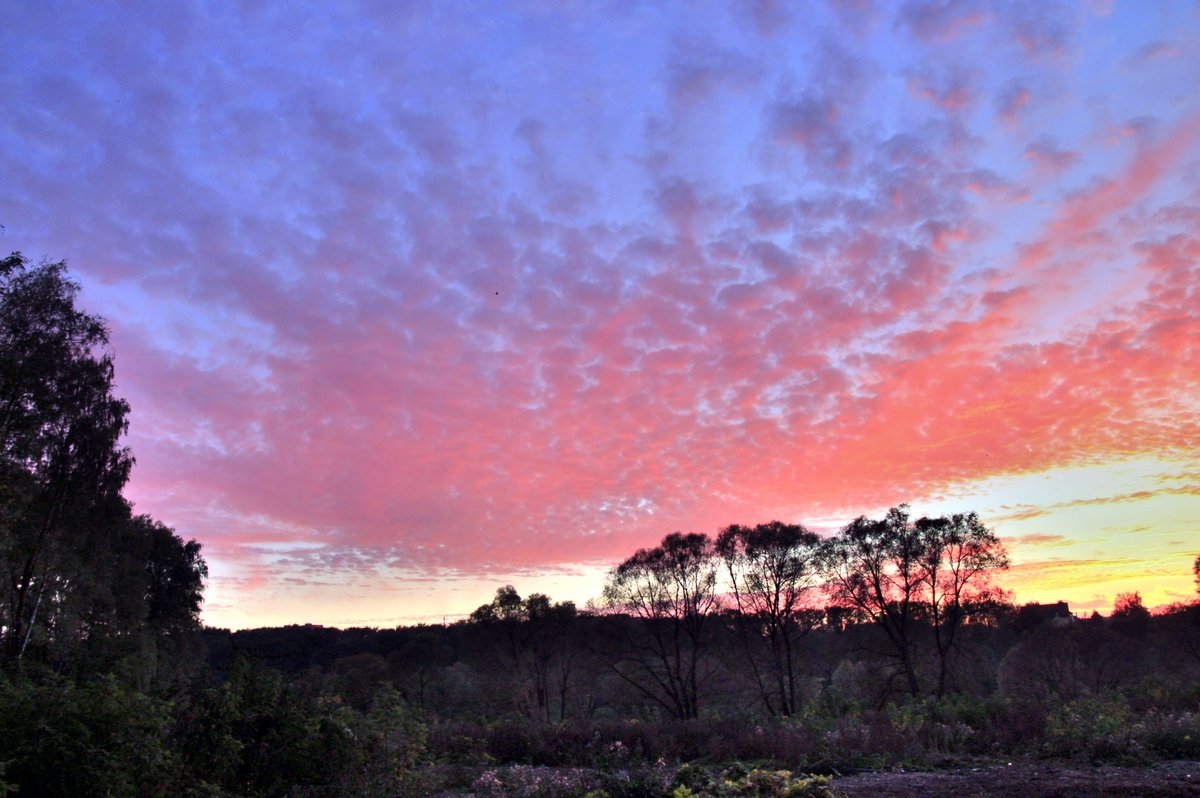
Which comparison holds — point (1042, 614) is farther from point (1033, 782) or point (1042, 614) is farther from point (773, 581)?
point (1033, 782)

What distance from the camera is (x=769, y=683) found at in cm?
4872

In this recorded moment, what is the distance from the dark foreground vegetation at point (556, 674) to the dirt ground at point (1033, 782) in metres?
0.17

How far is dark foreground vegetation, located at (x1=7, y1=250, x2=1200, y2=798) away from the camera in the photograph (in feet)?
29.8

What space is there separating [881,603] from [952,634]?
4.20 meters

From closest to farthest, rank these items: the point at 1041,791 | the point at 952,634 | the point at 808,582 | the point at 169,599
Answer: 1. the point at 1041,791
2. the point at 952,634
3. the point at 808,582
4. the point at 169,599

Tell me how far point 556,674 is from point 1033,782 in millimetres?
47110

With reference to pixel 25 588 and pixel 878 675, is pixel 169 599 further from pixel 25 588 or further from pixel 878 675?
pixel 878 675

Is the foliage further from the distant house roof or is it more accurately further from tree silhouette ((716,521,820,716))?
the distant house roof

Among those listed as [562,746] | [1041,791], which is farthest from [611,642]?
[1041,791]

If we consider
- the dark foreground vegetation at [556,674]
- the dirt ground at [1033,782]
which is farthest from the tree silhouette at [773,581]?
the dirt ground at [1033,782]

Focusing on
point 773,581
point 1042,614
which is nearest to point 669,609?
point 773,581

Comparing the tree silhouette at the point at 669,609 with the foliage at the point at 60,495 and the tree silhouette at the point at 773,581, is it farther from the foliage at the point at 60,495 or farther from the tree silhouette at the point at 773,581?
the foliage at the point at 60,495

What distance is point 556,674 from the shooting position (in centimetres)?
5534

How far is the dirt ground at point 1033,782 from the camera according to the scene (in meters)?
11.1
